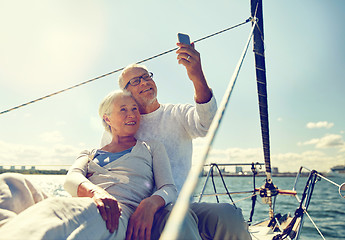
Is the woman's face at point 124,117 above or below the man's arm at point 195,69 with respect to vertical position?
below

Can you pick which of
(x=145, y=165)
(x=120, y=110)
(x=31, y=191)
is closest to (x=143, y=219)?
(x=145, y=165)

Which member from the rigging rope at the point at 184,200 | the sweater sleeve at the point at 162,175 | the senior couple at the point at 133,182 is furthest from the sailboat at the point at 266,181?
the sweater sleeve at the point at 162,175

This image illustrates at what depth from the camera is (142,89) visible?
192 centimetres

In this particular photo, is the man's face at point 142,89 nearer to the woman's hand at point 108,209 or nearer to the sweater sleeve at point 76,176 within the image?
the sweater sleeve at point 76,176

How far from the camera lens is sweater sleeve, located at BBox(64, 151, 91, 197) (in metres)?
1.37

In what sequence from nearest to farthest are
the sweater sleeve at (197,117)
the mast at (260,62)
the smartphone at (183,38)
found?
the smartphone at (183,38) < the sweater sleeve at (197,117) < the mast at (260,62)

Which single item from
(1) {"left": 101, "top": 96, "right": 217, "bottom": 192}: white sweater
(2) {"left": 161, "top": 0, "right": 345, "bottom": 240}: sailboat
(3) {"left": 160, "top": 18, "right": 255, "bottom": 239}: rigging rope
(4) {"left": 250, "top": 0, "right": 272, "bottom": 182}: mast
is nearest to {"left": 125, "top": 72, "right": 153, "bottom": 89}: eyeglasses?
(1) {"left": 101, "top": 96, "right": 217, "bottom": 192}: white sweater

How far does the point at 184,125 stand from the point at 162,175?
0.49 meters

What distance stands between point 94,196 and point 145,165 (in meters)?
0.38

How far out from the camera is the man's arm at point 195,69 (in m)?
1.52

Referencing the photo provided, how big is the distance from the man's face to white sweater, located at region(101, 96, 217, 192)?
0.10 meters

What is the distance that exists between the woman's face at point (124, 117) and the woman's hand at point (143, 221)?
1.96ft

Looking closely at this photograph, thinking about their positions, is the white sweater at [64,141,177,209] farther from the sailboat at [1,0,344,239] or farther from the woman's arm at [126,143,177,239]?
the sailboat at [1,0,344,239]

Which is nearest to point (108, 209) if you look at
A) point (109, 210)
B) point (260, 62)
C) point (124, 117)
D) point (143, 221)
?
point (109, 210)
